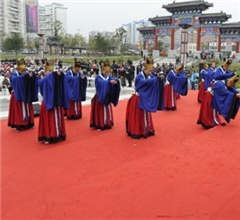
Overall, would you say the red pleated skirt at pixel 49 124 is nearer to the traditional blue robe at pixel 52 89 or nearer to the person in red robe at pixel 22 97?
the traditional blue robe at pixel 52 89

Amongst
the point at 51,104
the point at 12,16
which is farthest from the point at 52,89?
the point at 12,16

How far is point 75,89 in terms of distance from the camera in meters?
7.77

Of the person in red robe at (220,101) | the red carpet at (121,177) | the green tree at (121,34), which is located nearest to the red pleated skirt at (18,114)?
the red carpet at (121,177)

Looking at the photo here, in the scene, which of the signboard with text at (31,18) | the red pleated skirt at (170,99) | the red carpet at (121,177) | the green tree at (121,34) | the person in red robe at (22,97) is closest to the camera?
the red carpet at (121,177)

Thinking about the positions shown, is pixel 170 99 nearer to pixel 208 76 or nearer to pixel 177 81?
pixel 177 81

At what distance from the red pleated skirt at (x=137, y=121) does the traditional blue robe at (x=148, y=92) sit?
0.22 m

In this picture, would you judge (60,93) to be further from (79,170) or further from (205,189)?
(205,189)

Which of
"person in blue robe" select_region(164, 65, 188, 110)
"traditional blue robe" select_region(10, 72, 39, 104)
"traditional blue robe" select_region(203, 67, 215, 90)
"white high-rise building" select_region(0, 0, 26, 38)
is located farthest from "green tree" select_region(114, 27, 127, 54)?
"white high-rise building" select_region(0, 0, 26, 38)

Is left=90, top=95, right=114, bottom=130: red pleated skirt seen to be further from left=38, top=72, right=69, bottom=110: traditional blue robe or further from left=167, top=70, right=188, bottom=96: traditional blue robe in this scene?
left=167, top=70, right=188, bottom=96: traditional blue robe

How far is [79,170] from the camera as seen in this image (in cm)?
430

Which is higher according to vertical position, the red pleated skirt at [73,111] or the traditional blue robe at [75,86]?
the traditional blue robe at [75,86]

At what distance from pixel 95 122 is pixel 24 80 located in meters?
1.96

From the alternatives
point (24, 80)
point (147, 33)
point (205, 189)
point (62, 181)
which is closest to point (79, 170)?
point (62, 181)

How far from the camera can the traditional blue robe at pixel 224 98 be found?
20.9 ft
